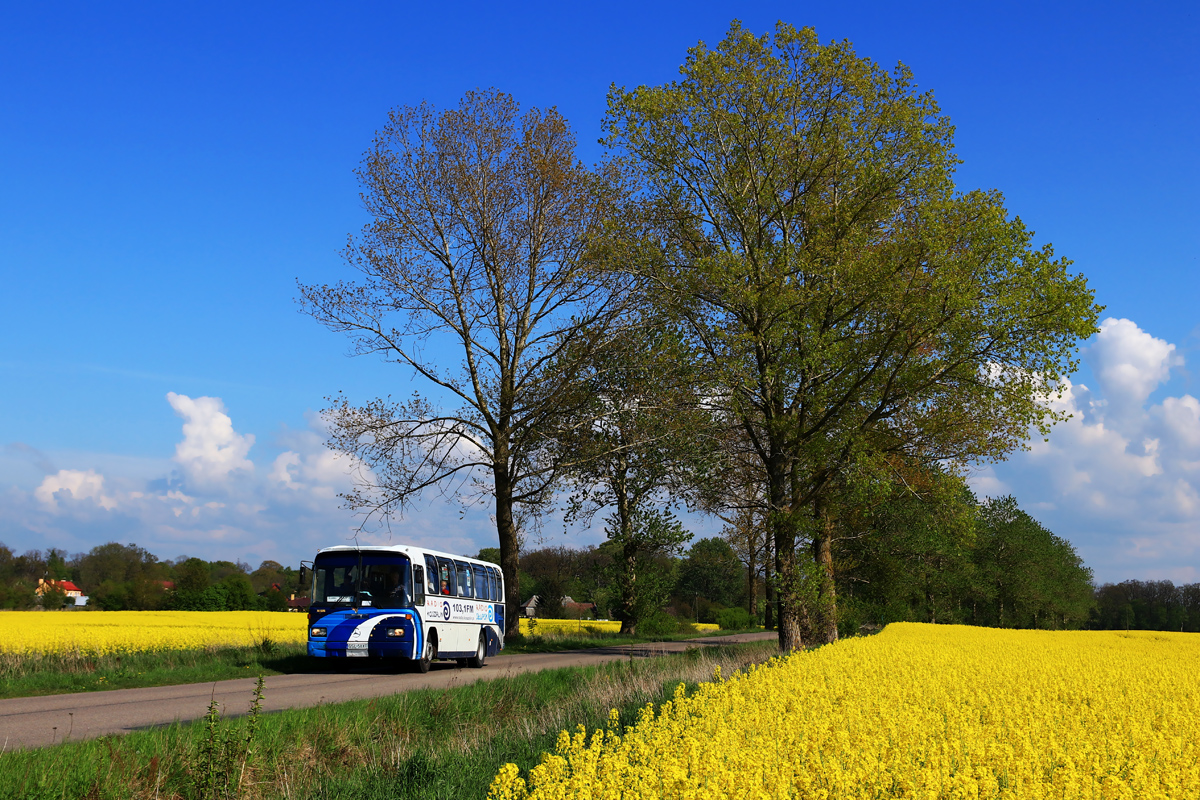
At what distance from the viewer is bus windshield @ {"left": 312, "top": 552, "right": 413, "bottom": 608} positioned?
18.1 metres

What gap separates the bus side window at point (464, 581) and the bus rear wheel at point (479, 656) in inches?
Answer: 52.1

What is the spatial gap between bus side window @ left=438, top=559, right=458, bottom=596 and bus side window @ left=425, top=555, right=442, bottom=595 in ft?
0.81

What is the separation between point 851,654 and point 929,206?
10.7m

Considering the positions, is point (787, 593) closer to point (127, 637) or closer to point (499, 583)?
point (499, 583)

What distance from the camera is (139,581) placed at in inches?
2510

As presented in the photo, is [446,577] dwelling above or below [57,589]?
above

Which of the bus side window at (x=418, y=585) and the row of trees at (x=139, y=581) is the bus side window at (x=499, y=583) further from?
the row of trees at (x=139, y=581)

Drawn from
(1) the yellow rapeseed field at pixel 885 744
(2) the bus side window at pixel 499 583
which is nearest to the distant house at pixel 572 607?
(2) the bus side window at pixel 499 583

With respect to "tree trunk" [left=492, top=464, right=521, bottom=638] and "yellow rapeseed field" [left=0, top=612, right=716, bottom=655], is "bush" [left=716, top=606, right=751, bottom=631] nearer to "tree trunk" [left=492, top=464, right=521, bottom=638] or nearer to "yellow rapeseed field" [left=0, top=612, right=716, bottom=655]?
"yellow rapeseed field" [left=0, top=612, right=716, bottom=655]

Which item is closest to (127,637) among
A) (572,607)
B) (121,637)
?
(121,637)

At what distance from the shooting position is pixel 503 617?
26.3 m

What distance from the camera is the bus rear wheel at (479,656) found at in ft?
71.3

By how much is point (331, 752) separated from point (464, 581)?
13.0 meters

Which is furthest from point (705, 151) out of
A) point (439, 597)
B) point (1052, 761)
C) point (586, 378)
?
point (1052, 761)
